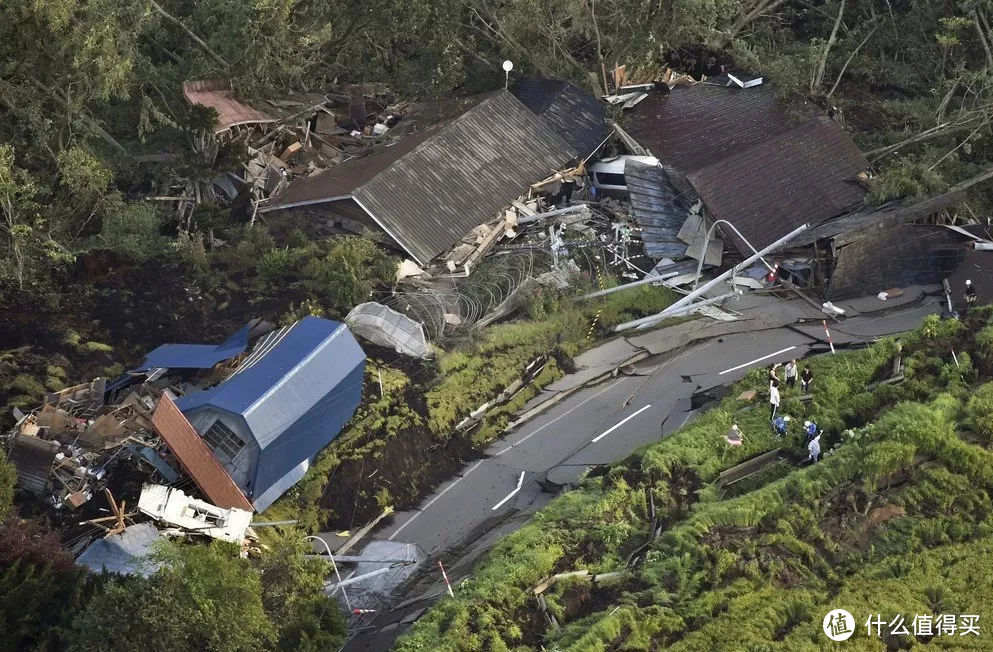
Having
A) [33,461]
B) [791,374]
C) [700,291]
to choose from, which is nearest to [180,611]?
[33,461]

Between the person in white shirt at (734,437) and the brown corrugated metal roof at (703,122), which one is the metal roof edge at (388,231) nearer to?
the brown corrugated metal roof at (703,122)

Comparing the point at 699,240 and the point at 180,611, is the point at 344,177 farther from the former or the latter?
the point at 180,611

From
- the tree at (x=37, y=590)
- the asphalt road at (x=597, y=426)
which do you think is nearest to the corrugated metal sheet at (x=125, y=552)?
the tree at (x=37, y=590)

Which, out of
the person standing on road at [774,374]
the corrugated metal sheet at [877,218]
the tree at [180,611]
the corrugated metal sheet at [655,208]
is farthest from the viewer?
the corrugated metal sheet at [655,208]

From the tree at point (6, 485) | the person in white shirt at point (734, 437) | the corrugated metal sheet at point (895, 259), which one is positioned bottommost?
the corrugated metal sheet at point (895, 259)

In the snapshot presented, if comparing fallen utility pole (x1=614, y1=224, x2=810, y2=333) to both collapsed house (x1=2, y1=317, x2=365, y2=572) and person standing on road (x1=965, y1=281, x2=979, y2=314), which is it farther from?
collapsed house (x1=2, y1=317, x2=365, y2=572)

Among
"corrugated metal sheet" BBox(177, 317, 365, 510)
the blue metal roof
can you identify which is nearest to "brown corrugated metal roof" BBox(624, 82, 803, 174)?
"corrugated metal sheet" BBox(177, 317, 365, 510)
